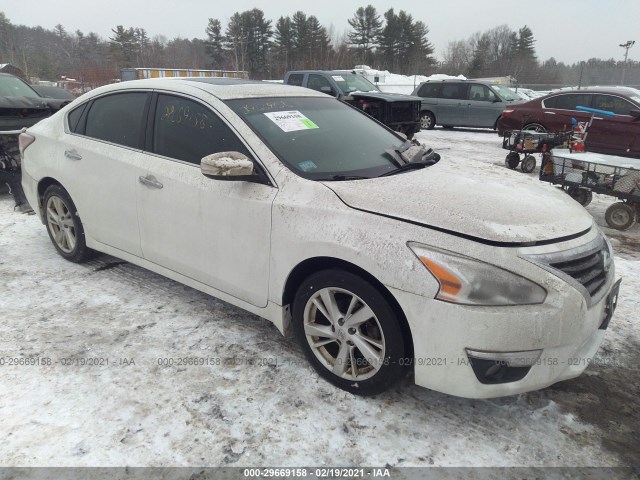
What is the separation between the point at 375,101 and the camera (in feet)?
35.3

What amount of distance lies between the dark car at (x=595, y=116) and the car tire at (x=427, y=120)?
3.76 m

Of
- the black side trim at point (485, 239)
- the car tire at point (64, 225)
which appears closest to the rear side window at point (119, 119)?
the car tire at point (64, 225)

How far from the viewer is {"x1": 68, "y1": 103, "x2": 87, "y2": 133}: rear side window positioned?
3.94 meters

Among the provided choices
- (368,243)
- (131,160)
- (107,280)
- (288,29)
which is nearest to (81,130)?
(131,160)

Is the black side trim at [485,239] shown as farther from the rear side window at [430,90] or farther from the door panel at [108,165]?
the rear side window at [430,90]

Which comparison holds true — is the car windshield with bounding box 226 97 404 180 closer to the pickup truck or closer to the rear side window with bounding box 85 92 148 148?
the rear side window with bounding box 85 92 148 148

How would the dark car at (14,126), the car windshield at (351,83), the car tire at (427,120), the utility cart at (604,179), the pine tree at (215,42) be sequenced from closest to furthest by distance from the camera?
the utility cart at (604,179)
the dark car at (14,126)
the car windshield at (351,83)
the car tire at (427,120)
the pine tree at (215,42)

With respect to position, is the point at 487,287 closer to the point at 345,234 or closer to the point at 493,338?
the point at 493,338

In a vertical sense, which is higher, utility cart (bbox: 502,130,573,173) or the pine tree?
the pine tree

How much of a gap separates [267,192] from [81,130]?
2.21m

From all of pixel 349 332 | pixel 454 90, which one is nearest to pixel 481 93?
pixel 454 90

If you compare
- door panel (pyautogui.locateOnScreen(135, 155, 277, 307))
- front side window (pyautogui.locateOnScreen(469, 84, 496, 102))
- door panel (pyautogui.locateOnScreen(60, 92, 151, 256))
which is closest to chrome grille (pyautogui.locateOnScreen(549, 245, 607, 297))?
door panel (pyautogui.locateOnScreen(135, 155, 277, 307))

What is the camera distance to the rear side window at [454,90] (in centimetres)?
1484

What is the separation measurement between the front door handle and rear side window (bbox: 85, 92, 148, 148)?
29 cm
